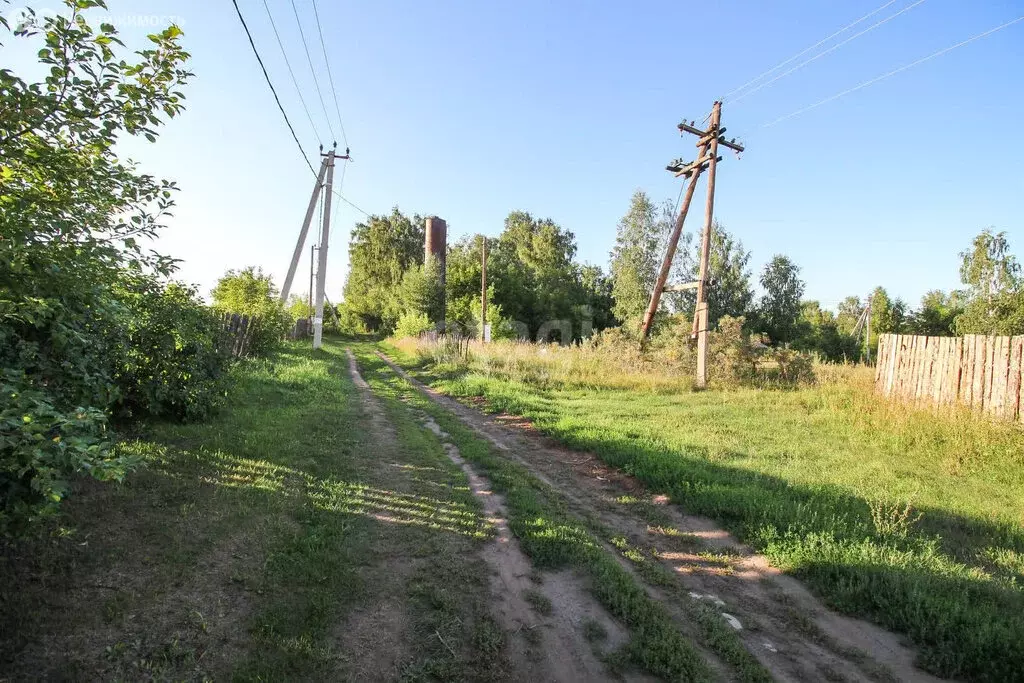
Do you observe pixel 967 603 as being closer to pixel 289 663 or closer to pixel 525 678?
pixel 525 678

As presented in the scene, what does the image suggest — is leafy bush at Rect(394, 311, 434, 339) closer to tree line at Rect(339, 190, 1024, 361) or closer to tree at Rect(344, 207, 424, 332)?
tree line at Rect(339, 190, 1024, 361)

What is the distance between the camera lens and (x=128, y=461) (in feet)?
7.98

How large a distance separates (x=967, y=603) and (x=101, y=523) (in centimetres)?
611

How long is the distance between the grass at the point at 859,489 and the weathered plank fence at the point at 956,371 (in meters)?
0.65

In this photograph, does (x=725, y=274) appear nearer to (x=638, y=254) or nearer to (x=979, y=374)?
(x=638, y=254)

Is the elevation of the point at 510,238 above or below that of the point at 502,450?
above

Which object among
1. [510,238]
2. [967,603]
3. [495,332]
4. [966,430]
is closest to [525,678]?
[967,603]

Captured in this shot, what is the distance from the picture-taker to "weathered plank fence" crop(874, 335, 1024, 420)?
7973mm

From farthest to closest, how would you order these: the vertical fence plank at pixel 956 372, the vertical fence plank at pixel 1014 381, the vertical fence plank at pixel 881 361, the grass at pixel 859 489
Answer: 1. the vertical fence plank at pixel 881 361
2. the vertical fence plank at pixel 956 372
3. the vertical fence plank at pixel 1014 381
4. the grass at pixel 859 489

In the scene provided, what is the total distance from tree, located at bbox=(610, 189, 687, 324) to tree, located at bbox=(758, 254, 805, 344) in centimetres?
717

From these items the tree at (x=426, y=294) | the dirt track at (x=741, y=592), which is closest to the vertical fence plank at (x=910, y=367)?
the dirt track at (x=741, y=592)

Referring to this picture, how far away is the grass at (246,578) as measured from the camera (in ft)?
8.41

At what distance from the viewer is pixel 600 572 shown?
370 cm

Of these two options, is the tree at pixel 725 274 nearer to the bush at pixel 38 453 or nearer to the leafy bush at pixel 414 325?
the leafy bush at pixel 414 325
